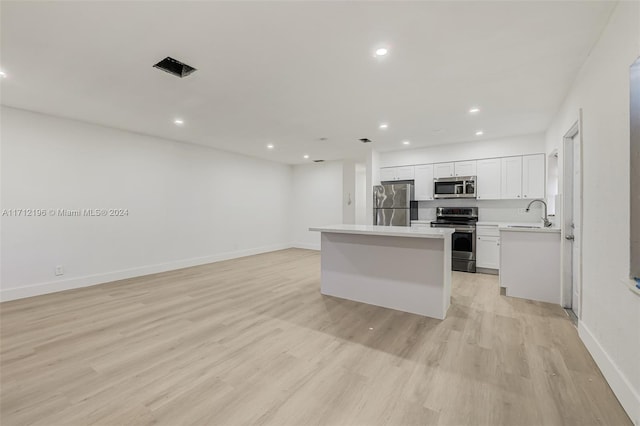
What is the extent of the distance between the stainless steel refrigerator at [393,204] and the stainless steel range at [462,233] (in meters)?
0.62

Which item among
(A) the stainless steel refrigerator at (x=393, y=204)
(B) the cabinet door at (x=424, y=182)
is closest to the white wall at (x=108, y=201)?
(A) the stainless steel refrigerator at (x=393, y=204)

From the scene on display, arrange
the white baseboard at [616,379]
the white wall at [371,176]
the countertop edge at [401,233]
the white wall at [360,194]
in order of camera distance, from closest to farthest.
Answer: the white baseboard at [616,379] → the countertop edge at [401,233] → the white wall at [371,176] → the white wall at [360,194]

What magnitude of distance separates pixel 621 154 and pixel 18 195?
646cm

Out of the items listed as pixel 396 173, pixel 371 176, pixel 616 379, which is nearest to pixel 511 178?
pixel 396 173

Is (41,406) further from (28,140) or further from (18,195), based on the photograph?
(28,140)

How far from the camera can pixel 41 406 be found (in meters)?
1.76

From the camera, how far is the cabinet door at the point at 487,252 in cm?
502

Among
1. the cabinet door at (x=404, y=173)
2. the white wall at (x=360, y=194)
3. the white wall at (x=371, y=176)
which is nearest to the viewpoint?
the cabinet door at (x=404, y=173)

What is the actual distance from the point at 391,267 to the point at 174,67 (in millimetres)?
3179

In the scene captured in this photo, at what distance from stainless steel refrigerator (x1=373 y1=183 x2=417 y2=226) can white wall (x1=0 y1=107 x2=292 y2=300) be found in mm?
3381

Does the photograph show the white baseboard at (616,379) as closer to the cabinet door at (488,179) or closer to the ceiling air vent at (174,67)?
the cabinet door at (488,179)

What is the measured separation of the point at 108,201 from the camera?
4656mm

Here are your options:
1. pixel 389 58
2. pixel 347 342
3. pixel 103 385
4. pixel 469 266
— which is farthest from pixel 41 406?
pixel 469 266

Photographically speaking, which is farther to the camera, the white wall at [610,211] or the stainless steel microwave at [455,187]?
the stainless steel microwave at [455,187]
